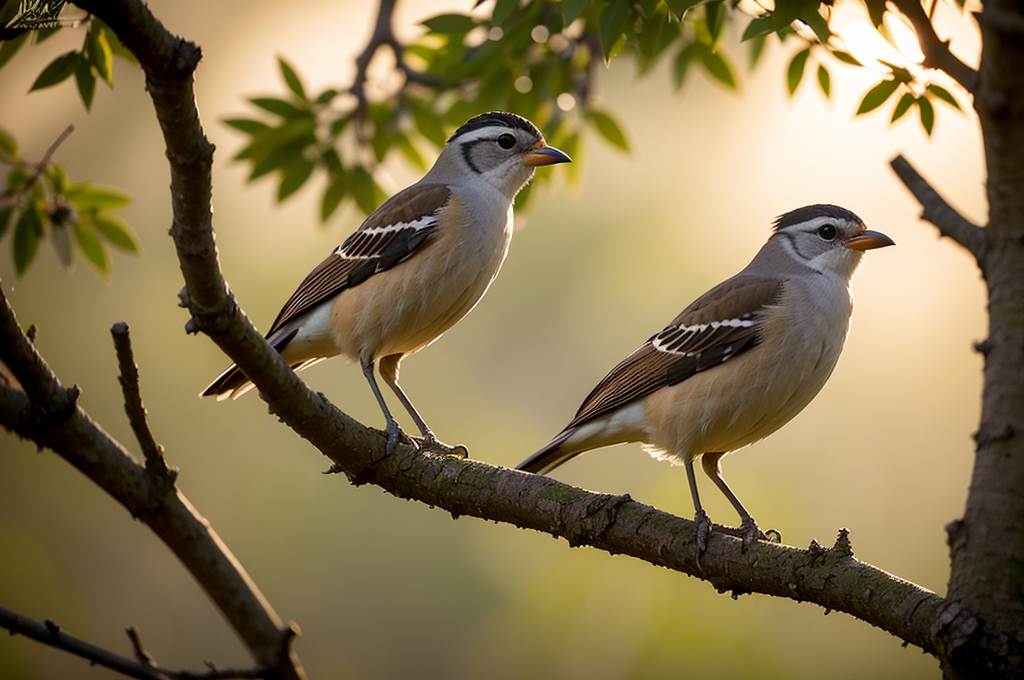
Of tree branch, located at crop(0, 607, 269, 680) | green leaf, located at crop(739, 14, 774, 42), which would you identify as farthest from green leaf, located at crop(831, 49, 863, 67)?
tree branch, located at crop(0, 607, 269, 680)

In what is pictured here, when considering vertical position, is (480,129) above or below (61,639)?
above

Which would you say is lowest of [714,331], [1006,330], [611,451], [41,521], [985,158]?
[1006,330]

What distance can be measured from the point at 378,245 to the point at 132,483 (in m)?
1.46

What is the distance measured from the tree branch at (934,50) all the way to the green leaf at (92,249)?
12.7 feet

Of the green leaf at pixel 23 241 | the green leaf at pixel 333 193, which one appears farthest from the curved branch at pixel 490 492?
the green leaf at pixel 23 241

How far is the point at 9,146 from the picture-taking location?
416cm

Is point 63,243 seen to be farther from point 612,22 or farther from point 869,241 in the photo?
point 869,241

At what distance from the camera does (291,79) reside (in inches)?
185

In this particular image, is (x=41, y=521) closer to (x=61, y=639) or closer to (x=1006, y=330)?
(x=61, y=639)

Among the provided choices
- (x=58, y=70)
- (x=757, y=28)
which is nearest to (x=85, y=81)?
(x=58, y=70)

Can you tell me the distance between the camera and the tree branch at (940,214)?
2.15 meters

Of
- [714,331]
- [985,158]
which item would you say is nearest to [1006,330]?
[985,158]

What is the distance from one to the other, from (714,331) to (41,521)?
379 inches

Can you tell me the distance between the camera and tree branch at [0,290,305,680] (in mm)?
3205
